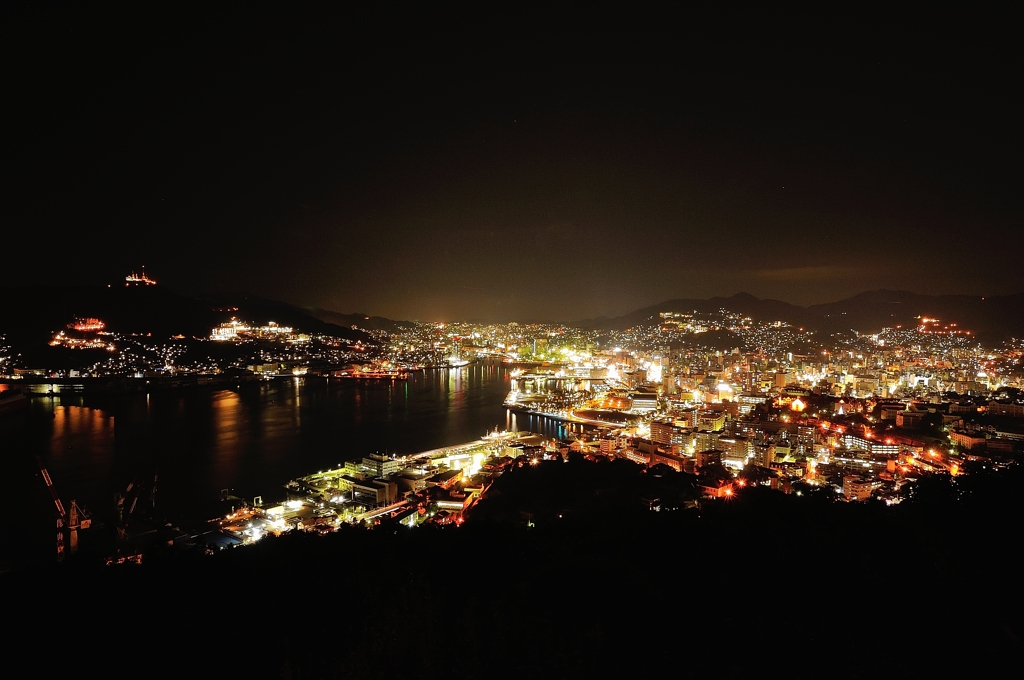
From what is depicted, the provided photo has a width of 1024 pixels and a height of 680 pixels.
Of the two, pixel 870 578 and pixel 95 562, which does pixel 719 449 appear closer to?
pixel 870 578

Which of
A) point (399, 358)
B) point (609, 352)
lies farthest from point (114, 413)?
point (609, 352)

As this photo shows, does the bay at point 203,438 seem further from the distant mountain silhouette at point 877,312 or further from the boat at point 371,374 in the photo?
the distant mountain silhouette at point 877,312

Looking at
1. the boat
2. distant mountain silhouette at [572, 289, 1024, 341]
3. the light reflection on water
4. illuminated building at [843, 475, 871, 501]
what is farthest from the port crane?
distant mountain silhouette at [572, 289, 1024, 341]

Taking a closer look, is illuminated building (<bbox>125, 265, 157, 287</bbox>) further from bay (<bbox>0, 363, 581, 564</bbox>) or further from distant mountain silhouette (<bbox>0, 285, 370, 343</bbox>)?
bay (<bbox>0, 363, 581, 564</bbox>)

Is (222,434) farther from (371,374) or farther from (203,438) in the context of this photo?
(371,374)

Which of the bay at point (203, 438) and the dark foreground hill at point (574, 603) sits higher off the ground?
the dark foreground hill at point (574, 603)

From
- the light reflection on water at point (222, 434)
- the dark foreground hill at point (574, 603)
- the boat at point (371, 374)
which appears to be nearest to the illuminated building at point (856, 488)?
the dark foreground hill at point (574, 603)
